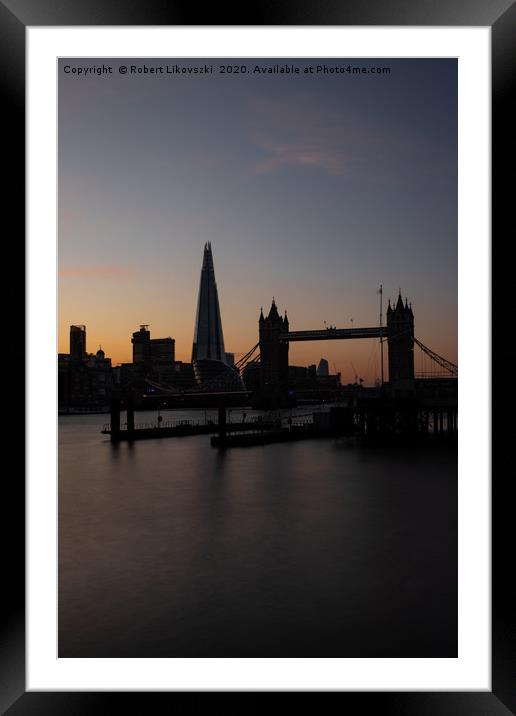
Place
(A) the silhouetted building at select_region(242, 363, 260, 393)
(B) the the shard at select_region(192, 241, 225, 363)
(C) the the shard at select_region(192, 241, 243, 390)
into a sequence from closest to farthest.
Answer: (A) the silhouetted building at select_region(242, 363, 260, 393)
(C) the the shard at select_region(192, 241, 243, 390)
(B) the the shard at select_region(192, 241, 225, 363)

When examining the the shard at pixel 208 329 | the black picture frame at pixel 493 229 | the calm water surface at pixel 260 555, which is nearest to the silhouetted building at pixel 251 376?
the the shard at pixel 208 329

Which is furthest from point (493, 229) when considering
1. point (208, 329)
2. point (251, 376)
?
point (208, 329)

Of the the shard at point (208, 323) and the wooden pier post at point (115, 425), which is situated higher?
the the shard at point (208, 323)

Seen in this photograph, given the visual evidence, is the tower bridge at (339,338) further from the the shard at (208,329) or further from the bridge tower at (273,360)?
the the shard at (208,329)

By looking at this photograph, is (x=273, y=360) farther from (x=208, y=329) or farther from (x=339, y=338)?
(x=208, y=329)

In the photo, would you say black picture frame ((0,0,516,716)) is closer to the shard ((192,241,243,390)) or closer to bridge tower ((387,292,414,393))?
bridge tower ((387,292,414,393))

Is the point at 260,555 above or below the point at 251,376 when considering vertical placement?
below

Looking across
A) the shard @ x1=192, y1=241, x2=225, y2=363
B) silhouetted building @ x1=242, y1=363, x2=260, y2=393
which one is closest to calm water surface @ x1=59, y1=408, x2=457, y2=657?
silhouetted building @ x1=242, y1=363, x2=260, y2=393
